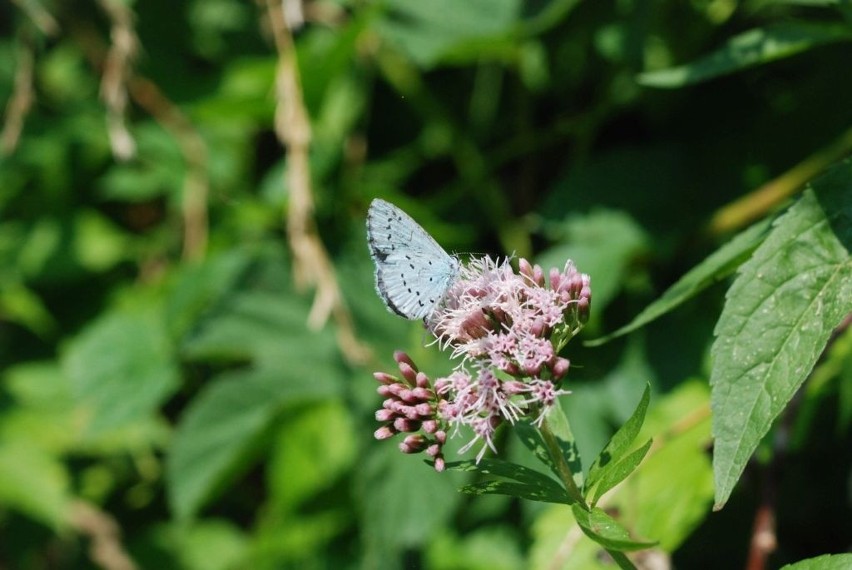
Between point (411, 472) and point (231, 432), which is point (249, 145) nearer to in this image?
point (231, 432)

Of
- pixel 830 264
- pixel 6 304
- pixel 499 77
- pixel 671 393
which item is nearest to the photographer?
pixel 830 264

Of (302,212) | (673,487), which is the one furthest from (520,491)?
(302,212)

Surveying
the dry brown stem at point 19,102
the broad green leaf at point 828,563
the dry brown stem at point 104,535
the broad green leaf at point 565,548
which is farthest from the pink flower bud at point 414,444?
the dry brown stem at point 104,535

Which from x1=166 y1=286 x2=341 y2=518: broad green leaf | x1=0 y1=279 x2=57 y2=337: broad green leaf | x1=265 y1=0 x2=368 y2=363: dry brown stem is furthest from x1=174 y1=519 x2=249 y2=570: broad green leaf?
x1=265 y1=0 x2=368 y2=363: dry brown stem

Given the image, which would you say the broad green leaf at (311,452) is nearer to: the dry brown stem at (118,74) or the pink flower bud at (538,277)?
the dry brown stem at (118,74)

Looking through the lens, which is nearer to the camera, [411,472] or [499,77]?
[411,472]

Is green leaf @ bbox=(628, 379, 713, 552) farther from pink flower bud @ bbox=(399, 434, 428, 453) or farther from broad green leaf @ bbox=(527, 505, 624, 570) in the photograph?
pink flower bud @ bbox=(399, 434, 428, 453)

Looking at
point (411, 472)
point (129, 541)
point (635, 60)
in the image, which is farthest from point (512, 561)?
point (129, 541)

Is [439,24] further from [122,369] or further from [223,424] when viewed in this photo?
[122,369]
